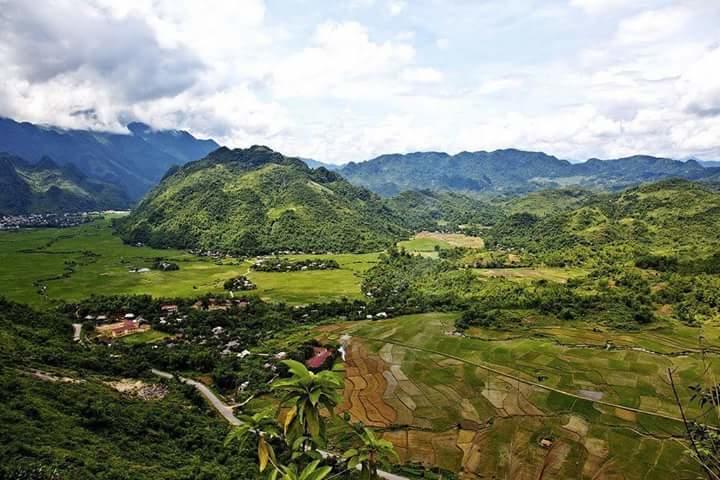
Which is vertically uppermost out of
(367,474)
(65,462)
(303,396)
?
(303,396)

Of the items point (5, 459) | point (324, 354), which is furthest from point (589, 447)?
point (5, 459)

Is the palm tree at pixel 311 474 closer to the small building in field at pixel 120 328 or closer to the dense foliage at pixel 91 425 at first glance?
the dense foliage at pixel 91 425

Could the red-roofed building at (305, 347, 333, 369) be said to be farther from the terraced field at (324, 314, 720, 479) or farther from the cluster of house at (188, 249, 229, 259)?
the cluster of house at (188, 249, 229, 259)

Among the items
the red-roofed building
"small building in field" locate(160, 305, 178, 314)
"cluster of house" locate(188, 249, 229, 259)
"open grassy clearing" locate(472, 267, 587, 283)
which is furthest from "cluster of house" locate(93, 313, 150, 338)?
"open grassy clearing" locate(472, 267, 587, 283)

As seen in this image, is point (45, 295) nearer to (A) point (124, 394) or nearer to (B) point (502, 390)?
(A) point (124, 394)

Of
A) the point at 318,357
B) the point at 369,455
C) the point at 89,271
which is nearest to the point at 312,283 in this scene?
the point at 318,357
